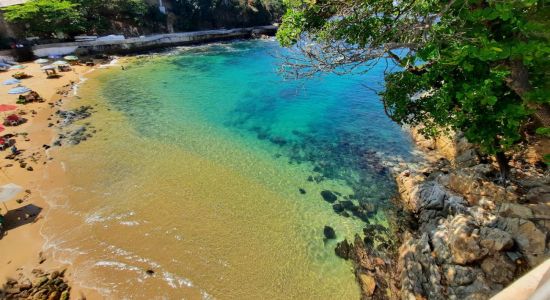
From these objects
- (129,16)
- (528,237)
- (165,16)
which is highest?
(165,16)

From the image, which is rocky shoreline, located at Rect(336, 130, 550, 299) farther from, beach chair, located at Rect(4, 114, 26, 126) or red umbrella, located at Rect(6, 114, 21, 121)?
red umbrella, located at Rect(6, 114, 21, 121)

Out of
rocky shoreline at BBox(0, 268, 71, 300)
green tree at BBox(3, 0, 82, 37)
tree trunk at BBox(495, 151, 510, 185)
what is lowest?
rocky shoreline at BBox(0, 268, 71, 300)

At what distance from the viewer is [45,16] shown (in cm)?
4131

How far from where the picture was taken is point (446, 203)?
12.4 metres

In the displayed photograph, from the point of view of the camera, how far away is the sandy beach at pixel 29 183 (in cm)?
1145

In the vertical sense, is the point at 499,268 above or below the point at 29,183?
above

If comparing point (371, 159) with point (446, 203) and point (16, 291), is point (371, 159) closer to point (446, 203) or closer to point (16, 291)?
point (446, 203)

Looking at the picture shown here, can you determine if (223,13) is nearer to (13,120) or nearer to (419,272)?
(13,120)

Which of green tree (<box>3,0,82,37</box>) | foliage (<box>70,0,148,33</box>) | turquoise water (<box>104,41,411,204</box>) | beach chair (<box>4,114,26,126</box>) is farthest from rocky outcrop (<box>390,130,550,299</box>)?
foliage (<box>70,0,148,33</box>)

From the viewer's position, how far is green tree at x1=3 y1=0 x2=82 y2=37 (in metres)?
39.6

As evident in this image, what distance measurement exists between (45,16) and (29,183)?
38.9m

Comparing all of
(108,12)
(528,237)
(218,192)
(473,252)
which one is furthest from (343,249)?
(108,12)

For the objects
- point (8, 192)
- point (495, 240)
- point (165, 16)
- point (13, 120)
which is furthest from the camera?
point (165, 16)

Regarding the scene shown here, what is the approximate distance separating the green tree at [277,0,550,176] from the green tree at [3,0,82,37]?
46.8 metres
